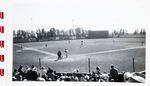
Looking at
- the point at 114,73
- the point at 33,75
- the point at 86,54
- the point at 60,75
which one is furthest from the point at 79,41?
the point at 33,75

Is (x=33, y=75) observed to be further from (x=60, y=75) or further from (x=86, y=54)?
(x=86, y=54)

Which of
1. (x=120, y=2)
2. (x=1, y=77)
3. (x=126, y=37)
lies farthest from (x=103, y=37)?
(x=1, y=77)

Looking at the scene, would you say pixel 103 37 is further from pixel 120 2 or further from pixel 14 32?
pixel 14 32

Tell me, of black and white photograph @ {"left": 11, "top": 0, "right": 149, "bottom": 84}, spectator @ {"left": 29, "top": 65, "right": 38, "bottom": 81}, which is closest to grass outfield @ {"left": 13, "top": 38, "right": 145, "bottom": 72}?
black and white photograph @ {"left": 11, "top": 0, "right": 149, "bottom": 84}

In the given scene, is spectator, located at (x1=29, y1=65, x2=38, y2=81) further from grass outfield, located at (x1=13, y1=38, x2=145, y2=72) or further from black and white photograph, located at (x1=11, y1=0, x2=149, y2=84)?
grass outfield, located at (x1=13, y1=38, x2=145, y2=72)

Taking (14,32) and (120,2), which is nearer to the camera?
(120,2)

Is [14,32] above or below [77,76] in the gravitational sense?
above

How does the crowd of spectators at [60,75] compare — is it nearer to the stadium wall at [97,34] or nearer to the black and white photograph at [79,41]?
the black and white photograph at [79,41]
